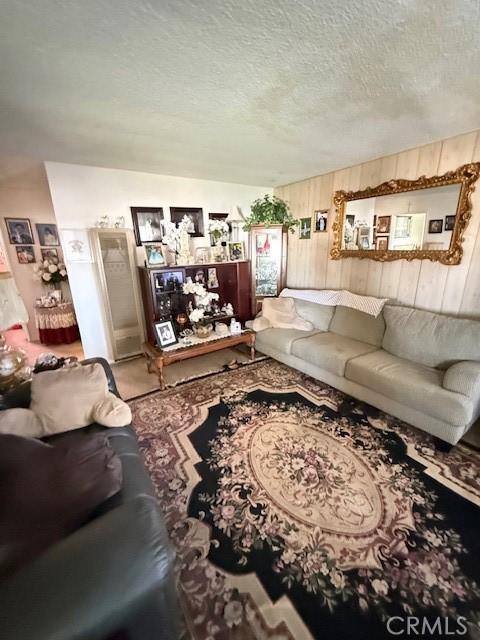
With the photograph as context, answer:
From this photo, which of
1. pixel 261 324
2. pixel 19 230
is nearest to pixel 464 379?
pixel 261 324

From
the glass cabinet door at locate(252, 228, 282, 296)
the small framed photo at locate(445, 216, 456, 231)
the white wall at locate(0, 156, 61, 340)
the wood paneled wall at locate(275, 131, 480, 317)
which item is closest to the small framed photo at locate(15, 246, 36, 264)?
the white wall at locate(0, 156, 61, 340)

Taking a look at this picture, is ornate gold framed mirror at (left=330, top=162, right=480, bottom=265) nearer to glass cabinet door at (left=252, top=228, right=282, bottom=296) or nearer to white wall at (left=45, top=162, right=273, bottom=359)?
glass cabinet door at (left=252, top=228, right=282, bottom=296)

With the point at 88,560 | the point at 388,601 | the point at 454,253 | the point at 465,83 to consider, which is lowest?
the point at 388,601

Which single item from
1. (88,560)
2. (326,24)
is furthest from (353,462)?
(326,24)

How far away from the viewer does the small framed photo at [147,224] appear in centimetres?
315

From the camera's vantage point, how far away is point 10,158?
247 cm

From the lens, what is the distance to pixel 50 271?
4.00 meters

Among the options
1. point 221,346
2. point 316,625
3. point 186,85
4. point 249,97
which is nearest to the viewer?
point 316,625

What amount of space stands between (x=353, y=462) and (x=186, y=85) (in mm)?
2520

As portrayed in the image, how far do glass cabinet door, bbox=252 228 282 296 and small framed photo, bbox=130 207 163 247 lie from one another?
130 cm

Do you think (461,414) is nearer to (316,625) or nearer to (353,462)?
(353,462)

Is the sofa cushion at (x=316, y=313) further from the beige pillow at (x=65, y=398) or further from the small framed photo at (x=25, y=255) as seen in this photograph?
the small framed photo at (x=25, y=255)

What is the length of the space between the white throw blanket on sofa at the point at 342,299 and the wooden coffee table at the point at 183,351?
0.88 metres

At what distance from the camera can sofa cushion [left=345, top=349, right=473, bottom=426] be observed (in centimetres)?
175
